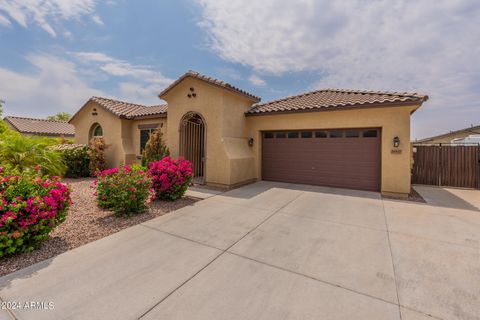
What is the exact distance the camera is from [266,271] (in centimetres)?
345

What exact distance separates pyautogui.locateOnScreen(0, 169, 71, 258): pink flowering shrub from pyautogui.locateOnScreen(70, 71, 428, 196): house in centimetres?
642

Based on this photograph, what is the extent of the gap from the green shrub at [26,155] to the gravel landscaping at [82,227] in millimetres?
1530

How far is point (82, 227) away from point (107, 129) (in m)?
11.4

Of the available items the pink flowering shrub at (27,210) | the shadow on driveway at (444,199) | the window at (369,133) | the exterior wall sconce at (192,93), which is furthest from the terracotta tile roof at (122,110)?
the shadow on driveway at (444,199)

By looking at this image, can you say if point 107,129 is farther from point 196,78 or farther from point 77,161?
point 196,78

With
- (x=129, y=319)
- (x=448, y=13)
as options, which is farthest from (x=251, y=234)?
(x=448, y=13)

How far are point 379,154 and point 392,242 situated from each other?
5.68 m

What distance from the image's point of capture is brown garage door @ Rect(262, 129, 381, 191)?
926cm

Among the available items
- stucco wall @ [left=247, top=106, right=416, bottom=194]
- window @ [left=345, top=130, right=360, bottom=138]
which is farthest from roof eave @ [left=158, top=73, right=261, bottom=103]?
window @ [left=345, top=130, right=360, bottom=138]

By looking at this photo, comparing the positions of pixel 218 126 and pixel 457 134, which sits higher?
pixel 457 134

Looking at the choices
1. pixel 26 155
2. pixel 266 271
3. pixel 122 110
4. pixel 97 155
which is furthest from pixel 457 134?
pixel 26 155

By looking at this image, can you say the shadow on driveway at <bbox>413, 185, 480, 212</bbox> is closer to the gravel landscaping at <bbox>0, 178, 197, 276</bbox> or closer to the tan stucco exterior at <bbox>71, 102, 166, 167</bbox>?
the gravel landscaping at <bbox>0, 178, 197, 276</bbox>

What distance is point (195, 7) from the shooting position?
923cm

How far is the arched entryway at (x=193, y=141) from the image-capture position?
1153 cm
